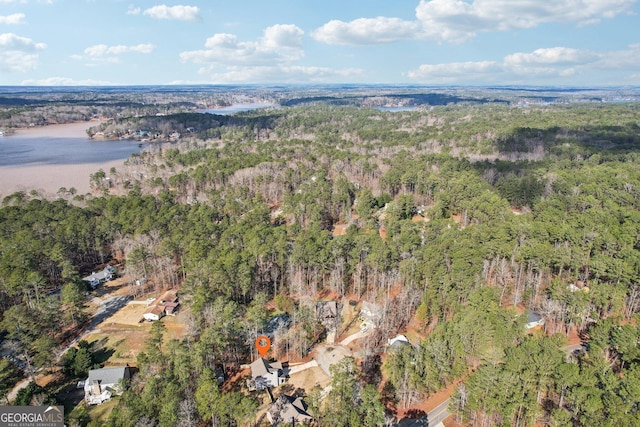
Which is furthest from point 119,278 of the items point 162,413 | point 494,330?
point 494,330

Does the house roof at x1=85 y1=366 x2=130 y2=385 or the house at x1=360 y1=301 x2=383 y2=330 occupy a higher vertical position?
the house at x1=360 y1=301 x2=383 y2=330

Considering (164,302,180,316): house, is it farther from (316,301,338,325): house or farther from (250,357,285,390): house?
(316,301,338,325): house

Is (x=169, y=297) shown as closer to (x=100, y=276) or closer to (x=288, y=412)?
(x=100, y=276)

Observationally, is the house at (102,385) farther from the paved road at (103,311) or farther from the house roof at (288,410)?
the house roof at (288,410)

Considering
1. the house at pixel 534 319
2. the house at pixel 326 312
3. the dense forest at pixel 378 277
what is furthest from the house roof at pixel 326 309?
the house at pixel 534 319

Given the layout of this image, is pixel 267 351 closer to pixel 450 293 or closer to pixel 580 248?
pixel 450 293

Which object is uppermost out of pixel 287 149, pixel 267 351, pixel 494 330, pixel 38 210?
pixel 287 149

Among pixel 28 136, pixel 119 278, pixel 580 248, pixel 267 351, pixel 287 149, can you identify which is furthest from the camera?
pixel 28 136

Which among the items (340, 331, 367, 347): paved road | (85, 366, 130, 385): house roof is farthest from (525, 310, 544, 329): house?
(85, 366, 130, 385): house roof
